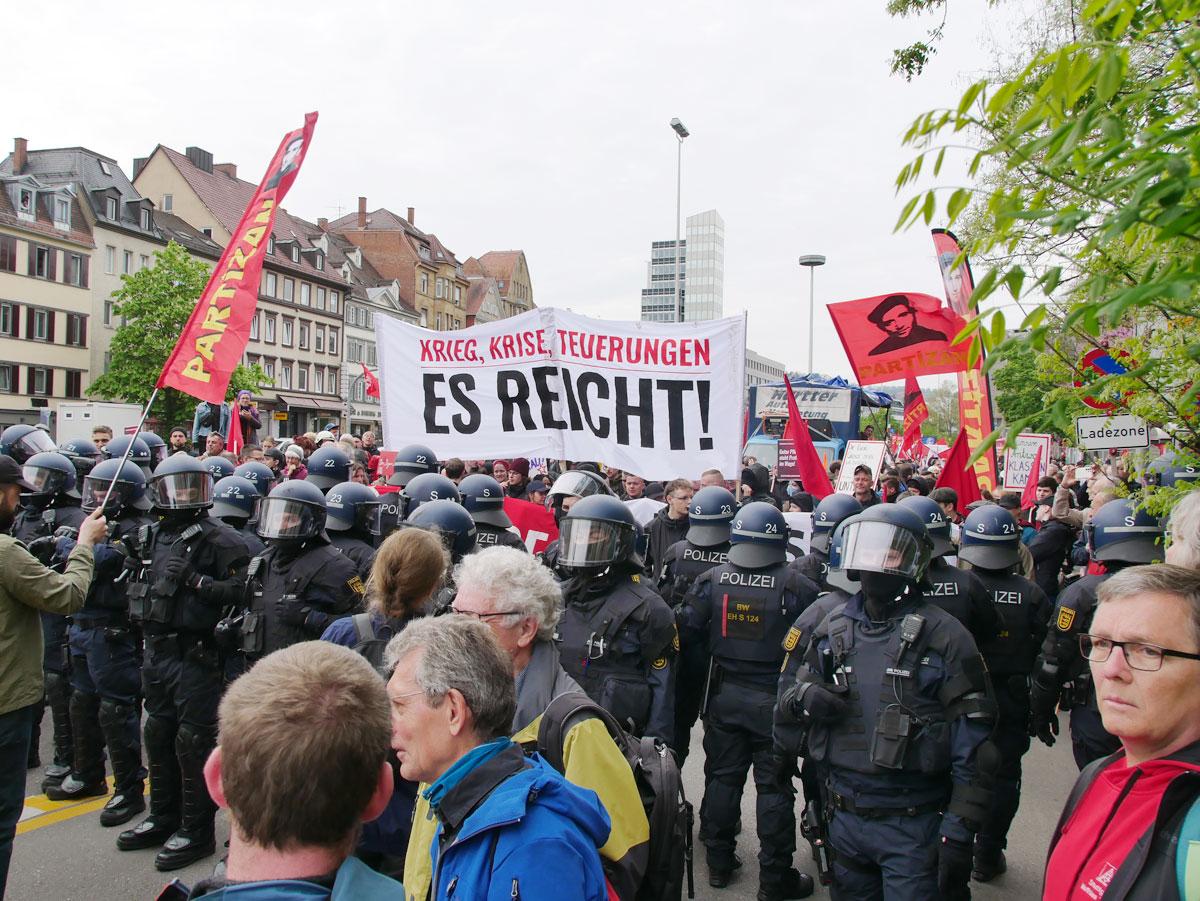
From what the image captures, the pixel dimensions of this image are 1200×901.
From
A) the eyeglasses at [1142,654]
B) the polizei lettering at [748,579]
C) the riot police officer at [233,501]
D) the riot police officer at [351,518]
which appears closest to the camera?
the eyeglasses at [1142,654]

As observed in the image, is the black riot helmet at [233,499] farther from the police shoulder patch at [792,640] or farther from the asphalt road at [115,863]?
the police shoulder patch at [792,640]

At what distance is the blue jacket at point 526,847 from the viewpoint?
6.25 feet

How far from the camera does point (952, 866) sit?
3.51m

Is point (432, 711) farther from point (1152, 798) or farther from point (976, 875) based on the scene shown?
point (976, 875)

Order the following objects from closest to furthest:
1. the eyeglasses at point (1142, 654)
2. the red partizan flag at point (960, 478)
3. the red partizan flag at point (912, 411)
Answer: the eyeglasses at point (1142, 654)
the red partizan flag at point (960, 478)
the red partizan flag at point (912, 411)

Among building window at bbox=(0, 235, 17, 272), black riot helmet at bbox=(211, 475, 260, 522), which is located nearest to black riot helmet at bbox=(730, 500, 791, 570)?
black riot helmet at bbox=(211, 475, 260, 522)

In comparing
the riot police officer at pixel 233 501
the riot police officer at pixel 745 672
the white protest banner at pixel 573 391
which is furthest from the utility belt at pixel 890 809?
the riot police officer at pixel 233 501

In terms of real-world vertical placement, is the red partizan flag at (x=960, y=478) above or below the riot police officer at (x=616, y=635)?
above

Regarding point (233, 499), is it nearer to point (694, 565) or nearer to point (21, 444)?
point (694, 565)

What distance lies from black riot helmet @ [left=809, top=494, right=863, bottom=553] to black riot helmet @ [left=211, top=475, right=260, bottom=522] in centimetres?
420

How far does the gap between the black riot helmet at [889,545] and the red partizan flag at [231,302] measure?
4527 mm

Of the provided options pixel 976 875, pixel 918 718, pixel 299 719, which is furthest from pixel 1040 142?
pixel 976 875

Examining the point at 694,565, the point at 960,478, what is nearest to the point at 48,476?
the point at 694,565

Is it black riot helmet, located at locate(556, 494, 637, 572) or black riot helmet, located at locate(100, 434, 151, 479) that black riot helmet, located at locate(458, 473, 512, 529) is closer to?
black riot helmet, located at locate(556, 494, 637, 572)
